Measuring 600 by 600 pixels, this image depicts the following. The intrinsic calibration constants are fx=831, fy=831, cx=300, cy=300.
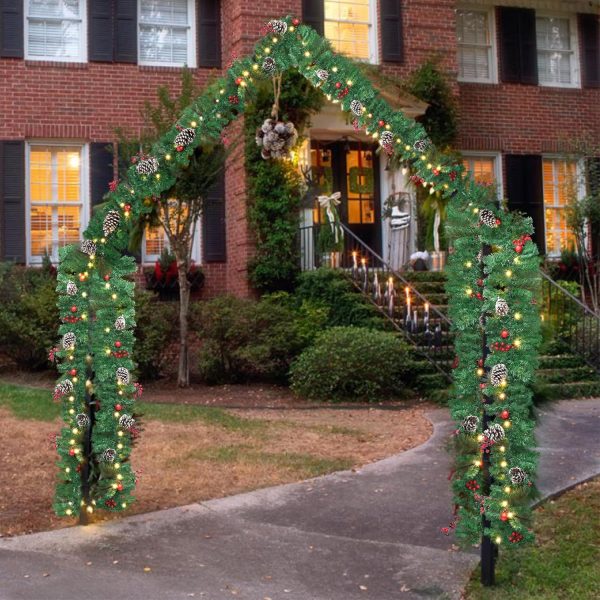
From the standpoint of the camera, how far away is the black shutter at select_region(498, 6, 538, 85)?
1634cm

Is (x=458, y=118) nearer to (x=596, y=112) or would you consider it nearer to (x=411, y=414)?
(x=596, y=112)

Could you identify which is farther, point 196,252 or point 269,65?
point 196,252

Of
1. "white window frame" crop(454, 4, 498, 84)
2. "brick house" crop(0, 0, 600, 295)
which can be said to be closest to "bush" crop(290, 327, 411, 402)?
"brick house" crop(0, 0, 600, 295)

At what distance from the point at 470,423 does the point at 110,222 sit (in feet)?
8.35

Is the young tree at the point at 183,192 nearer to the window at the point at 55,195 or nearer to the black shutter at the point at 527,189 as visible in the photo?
the window at the point at 55,195

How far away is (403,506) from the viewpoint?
571 cm

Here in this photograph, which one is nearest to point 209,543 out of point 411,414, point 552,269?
point 411,414

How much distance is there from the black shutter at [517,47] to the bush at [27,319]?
31.9ft

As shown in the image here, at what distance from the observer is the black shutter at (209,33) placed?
46.7 feet

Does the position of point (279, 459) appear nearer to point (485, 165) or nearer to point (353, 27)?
point (353, 27)

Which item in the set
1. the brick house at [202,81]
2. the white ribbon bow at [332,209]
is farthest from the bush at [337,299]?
the brick house at [202,81]

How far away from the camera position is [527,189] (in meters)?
16.1

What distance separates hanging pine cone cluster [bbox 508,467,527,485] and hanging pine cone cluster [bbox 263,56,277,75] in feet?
9.26

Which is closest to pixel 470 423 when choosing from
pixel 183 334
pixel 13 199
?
pixel 183 334
